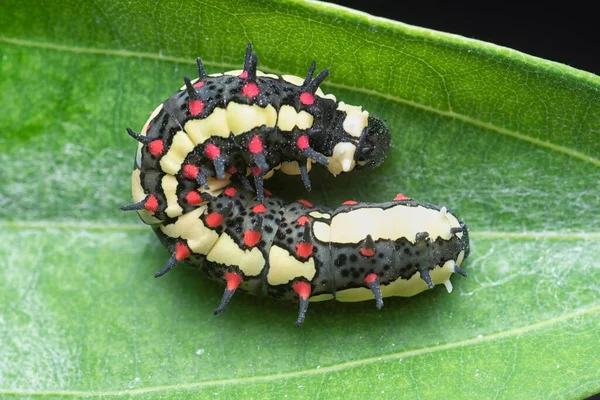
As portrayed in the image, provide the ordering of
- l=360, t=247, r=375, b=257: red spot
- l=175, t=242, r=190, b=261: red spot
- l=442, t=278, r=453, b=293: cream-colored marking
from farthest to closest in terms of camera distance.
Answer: l=442, t=278, r=453, b=293: cream-colored marking < l=175, t=242, r=190, b=261: red spot < l=360, t=247, r=375, b=257: red spot

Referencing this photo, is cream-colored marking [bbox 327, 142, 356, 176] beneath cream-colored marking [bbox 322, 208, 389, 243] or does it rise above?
above

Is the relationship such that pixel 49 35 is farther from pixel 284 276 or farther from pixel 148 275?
pixel 284 276

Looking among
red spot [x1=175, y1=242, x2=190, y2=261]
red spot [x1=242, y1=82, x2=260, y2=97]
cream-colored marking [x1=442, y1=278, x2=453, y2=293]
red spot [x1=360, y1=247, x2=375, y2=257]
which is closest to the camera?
red spot [x1=242, y1=82, x2=260, y2=97]

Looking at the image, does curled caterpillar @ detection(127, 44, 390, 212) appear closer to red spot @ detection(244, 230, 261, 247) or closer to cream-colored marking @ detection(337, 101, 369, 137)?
cream-colored marking @ detection(337, 101, 369, 137)

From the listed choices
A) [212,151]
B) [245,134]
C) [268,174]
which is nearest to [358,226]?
[268,174]

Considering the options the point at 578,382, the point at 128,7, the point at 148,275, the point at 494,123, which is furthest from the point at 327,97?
the point at 578,382

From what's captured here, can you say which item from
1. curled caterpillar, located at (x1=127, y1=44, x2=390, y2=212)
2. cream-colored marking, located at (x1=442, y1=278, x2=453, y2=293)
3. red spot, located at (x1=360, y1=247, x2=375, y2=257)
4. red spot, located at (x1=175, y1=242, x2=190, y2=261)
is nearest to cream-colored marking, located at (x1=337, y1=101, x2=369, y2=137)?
curled caterpillar, located at (x1=127, y1=44, x2=390, y2=212)

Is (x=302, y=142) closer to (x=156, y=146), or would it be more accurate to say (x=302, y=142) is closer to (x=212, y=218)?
(x=212, y=218)
